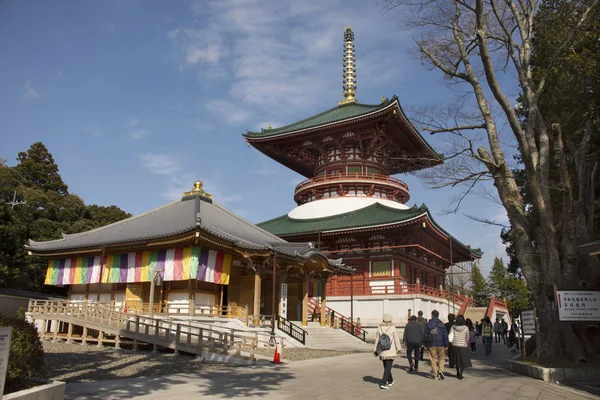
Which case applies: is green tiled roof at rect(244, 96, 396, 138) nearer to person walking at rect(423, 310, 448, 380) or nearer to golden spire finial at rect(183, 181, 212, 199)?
golden spire finial at rect(183, 181, 212, 199)

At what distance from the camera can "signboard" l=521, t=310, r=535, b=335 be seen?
13.1 m

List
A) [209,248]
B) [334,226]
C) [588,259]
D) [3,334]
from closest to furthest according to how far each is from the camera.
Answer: [3,334], [588,259], [209,248], [334,226]

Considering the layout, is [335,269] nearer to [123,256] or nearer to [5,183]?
[123,256]

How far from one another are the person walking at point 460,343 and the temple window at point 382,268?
17.0 m

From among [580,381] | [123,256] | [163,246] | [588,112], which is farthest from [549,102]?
[123,256]

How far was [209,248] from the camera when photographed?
2103cm

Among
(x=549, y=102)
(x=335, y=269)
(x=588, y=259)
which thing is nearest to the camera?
(x=588, y=259)

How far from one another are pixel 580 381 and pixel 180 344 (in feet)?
38.3

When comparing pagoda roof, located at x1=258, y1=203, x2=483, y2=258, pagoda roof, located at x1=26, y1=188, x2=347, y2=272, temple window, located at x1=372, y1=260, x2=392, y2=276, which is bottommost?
temple window, located at x1=372, y1=260, x2=392, y2=276

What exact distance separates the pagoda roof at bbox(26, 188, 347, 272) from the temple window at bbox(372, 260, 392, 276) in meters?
4.08

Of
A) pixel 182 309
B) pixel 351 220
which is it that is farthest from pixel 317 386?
pixel 351 220

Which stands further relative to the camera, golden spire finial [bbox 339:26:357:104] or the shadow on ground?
golden spire finial [bbox 339:26:357:104]

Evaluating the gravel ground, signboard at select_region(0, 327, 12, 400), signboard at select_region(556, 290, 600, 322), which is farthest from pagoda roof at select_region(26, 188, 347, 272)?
signboard at select_region(0, 327, 12, 400)

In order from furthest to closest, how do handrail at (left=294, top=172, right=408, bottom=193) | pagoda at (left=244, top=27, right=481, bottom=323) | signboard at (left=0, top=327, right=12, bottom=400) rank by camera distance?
handrail at (left=294, top=172, right=408, bottom=193) < pagoda at (left=244, top=27, right=481, bottom=323) < signboard at (left=0, top=327, right=12, bottom=400)
